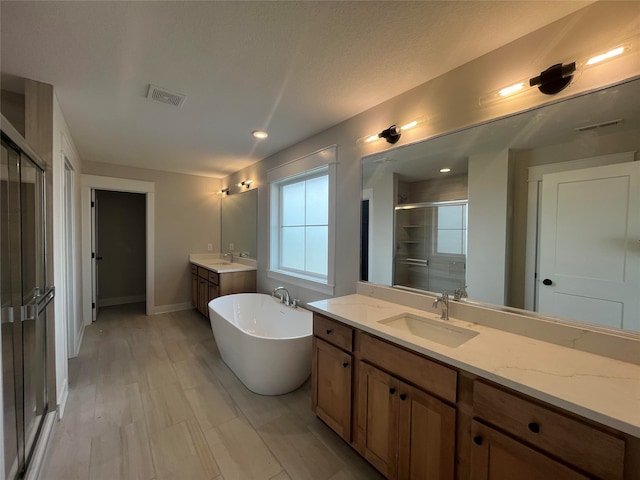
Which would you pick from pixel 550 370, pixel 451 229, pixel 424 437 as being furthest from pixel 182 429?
pixel 451 229

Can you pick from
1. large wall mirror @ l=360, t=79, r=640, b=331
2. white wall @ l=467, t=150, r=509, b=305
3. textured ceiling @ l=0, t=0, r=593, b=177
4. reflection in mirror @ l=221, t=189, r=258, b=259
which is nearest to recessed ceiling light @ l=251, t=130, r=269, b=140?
textured ceiling @ l=0, t=0, r=593, b=177

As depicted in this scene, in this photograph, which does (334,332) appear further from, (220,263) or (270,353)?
(220,263)

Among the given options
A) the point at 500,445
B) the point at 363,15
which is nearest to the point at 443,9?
the point at 363,15

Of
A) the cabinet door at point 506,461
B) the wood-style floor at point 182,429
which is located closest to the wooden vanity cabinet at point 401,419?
the cabinet door at point 506,461

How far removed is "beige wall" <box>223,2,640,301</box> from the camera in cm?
116

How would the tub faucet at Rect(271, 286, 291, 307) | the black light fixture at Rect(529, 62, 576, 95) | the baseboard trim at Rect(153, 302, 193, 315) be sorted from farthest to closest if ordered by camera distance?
the baseboard trim at Rect(153, 302, 193, 315)
the tub faucet at Rect(271, 286, 291, 307)
the black light fixture at Rect(529, 62, 576, 95)

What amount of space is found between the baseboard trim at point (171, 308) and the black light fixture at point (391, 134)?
4352mm

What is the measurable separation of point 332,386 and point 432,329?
2.44 ft

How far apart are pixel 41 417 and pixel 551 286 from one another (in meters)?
3.17

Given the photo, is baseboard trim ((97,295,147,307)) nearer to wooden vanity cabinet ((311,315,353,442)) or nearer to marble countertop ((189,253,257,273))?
marble countertop ((189,253,257,273))

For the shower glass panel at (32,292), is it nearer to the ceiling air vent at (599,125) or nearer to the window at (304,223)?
the window at (304,223)

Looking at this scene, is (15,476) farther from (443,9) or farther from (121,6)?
(443,9)

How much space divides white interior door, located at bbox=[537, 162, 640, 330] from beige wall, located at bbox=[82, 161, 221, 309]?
4.81m

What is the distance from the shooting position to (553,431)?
2.90 feet
